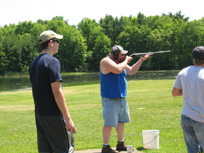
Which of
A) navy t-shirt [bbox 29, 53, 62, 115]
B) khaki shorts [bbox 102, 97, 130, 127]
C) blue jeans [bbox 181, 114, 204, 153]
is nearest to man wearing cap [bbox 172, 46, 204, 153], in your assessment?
blue jeans [bbox 181, 114, 204, 153]

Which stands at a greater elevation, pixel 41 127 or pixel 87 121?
pixel 41 127

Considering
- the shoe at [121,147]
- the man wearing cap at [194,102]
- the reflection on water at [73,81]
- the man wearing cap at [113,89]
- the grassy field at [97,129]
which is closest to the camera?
the man wearing cap at [194,102]

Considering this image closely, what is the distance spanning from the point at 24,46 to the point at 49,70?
81.8 metres

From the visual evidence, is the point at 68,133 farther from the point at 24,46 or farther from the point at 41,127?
the point at 24,46

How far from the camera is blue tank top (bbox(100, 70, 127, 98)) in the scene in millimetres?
5084

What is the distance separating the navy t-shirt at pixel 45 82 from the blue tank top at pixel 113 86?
1.70 m

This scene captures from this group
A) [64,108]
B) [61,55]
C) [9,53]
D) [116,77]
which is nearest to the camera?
[64,108]

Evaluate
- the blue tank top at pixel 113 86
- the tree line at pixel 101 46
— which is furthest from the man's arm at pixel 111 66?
the tree line at pixel 101 46

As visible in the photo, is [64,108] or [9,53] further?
[9,53]

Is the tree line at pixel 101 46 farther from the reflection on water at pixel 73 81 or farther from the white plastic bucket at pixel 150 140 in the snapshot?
the white plastic bucket at pixel 150 140

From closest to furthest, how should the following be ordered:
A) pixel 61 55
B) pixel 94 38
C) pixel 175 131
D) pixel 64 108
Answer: pixel 64 108
pixel 175 131
pixel 61 55
pixel 94 38

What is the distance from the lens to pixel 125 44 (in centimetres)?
8894

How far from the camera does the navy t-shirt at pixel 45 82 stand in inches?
136

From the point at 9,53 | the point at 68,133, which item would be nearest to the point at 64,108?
the point at 68,133
